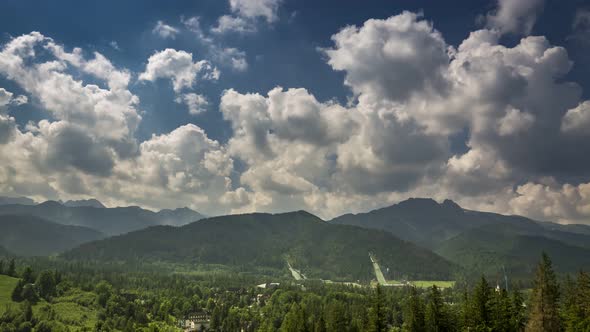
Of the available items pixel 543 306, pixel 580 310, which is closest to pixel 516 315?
pixel 580 310

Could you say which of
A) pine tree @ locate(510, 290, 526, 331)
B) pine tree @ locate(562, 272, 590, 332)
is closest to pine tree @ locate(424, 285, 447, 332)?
pine tree @ locate(510, 290, 526, 331)

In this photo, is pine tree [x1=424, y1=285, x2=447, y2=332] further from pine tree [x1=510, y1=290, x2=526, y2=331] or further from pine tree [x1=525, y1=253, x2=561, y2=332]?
pine tree [x1=525, y1=253, x2=561, y2=332]

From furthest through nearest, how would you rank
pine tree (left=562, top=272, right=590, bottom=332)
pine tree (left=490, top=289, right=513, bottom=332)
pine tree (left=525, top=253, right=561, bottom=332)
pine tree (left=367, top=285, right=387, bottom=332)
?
pine tree (left=490, top=289, right=513, bottom=332)
pine tree (left=367, top=285, right=387, bottom=332)
pine tree (left=562, top=272, right=590, bottom=332)
pine tree (left=525, top=253, right=561, bottom=332)


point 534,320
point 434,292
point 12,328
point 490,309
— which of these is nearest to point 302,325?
point 434,292

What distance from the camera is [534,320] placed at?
9231cm

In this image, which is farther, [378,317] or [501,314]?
[501,314]

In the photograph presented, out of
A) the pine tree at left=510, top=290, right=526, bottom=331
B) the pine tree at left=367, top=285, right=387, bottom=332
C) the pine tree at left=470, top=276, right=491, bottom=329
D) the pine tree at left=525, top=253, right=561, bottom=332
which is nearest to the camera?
the pine tree at left=525, top=253, right=561, bottom=332

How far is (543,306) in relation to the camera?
92.5 m

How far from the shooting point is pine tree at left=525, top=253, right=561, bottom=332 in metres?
91.2

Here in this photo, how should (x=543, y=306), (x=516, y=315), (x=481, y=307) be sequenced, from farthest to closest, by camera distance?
(x=516, y=315) < (x=481, y=307) < (x=543, y=306)

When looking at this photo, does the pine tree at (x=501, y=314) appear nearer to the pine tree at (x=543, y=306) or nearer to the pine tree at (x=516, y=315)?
the pine tree at (x=516, y=315)

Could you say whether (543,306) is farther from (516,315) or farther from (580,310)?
(580,310)

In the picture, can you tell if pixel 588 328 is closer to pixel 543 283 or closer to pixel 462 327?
pixel 543 283

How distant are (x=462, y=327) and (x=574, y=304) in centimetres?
2727
